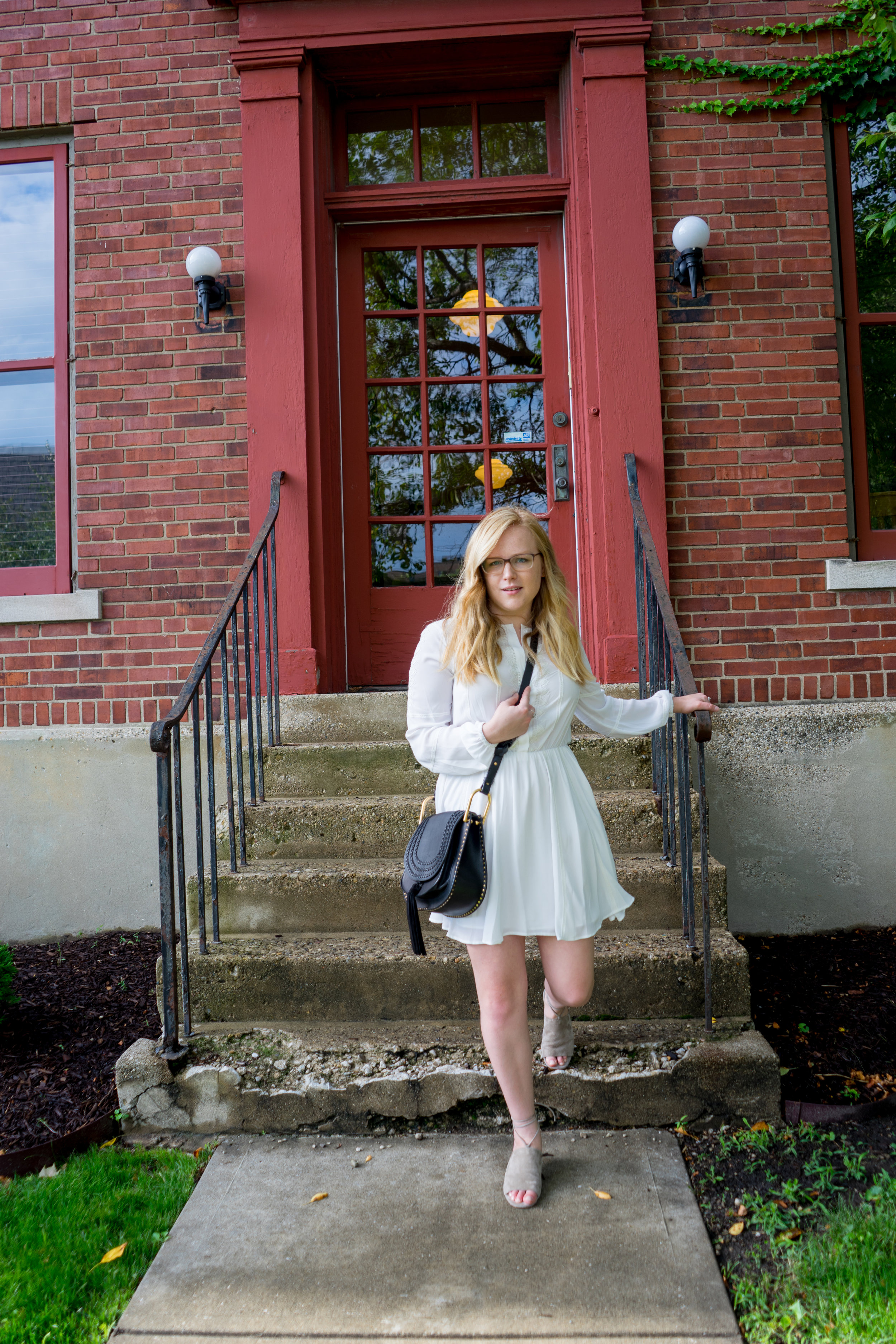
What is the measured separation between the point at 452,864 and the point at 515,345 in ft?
11.1

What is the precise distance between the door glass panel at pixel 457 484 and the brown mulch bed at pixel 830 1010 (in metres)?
2.53

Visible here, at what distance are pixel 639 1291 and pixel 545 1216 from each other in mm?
306

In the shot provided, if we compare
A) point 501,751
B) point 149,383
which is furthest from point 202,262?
point 501,751

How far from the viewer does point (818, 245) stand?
4.21m

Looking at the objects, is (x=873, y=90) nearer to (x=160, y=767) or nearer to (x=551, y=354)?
(x=551, y=354)

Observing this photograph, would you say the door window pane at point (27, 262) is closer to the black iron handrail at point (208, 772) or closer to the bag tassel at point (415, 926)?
the black iron handrail at point (208, 772)

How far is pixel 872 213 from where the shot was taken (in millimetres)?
4383

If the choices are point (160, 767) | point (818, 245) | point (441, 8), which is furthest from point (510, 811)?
point (441, 8)

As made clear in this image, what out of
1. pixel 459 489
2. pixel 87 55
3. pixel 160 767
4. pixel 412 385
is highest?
pixel 87 55

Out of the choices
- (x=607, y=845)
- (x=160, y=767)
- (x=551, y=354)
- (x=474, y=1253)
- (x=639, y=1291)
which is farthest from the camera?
(x=551, y=354)

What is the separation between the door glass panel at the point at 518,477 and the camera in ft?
15.2

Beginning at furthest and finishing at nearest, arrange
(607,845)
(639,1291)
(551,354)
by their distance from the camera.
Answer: (551,354)
(607,845)
(639,1291)

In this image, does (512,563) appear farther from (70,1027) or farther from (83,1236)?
(70,1027)

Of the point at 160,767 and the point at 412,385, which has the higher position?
the point at 412,385
